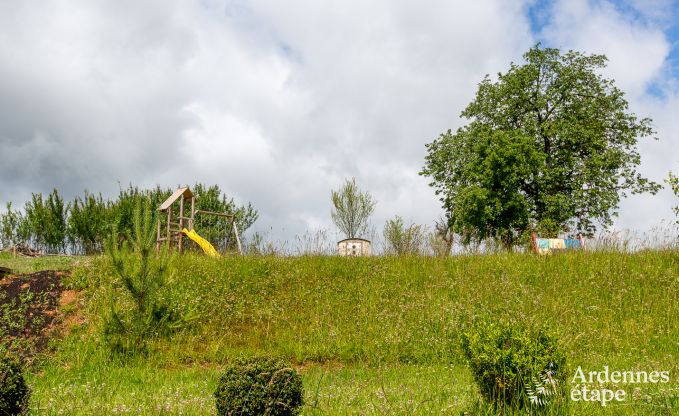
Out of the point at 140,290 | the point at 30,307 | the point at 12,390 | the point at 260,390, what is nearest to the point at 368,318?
the point at 140,290

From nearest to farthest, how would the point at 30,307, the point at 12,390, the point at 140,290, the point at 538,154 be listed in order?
1. the point at 12,390
2. the point at 140,290
3. the point at 30,307
4. the point at 538,154

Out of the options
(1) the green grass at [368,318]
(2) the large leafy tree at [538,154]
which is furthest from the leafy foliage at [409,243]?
(2) the large leafy tree at [538,154]

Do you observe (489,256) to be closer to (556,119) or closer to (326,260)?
(326,260)

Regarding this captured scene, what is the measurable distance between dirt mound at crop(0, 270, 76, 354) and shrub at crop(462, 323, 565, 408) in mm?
9975

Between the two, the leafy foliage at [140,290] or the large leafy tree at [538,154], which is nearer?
the leafy foliage at [140,290]

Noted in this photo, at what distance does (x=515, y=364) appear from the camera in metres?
5.44

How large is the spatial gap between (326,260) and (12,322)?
7.85m

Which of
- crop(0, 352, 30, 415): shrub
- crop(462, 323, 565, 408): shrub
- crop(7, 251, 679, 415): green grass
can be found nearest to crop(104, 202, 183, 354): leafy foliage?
crop(7, 251, 679, 415): green grass

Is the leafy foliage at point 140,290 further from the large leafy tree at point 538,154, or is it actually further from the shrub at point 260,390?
the large leafy tree at point 538,154

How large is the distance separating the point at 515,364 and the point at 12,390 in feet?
16.8

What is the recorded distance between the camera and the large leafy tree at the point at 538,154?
1107 inches

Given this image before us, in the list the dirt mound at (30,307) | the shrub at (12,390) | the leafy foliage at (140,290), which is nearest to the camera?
the shrub at (12,390)

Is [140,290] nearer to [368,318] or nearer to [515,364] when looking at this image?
[368,318]

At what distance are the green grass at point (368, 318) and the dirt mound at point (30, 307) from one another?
65 centimetres
